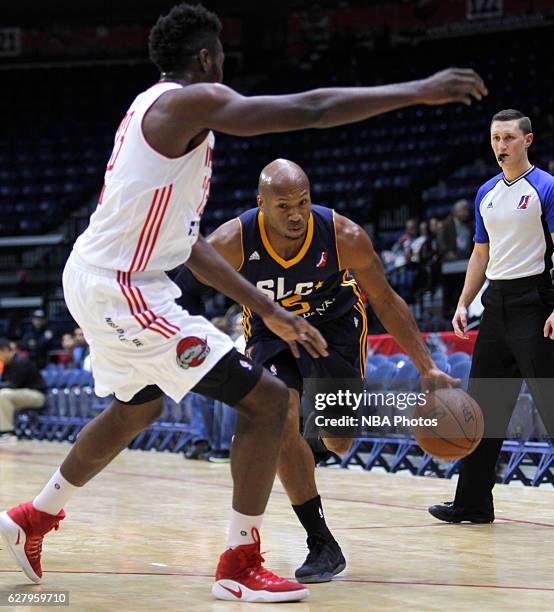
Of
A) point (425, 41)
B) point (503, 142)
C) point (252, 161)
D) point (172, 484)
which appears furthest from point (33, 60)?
point (503, 142)

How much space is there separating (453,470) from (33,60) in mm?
A: 21704

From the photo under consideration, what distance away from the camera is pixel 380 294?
14.6 ft

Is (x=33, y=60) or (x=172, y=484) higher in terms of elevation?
(x=33, y=60)

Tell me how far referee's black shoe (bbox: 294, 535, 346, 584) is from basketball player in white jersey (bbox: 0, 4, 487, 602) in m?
0.38

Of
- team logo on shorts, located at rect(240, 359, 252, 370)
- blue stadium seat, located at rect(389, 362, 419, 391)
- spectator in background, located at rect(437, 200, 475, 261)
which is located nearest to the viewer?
team logo on shorts, located at rect(240, 359, 252, 370)

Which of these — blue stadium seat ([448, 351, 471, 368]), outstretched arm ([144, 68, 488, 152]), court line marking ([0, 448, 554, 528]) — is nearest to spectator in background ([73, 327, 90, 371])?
court line marking ([0, 448, 554, 528])

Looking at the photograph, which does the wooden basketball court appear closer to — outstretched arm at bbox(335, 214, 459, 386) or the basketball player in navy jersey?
the basketball player in navy jersey

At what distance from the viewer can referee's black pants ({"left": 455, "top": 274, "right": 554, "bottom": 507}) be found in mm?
5617

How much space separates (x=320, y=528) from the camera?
4.30 m

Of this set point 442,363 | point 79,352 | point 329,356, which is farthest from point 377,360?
point 79,352

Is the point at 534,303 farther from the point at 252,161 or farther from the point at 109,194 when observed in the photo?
the point at 252,161

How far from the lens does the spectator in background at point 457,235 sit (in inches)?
542

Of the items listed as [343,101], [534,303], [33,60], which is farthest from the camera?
[33,60]

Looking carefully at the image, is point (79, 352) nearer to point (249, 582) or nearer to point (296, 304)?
point (296, 304)
